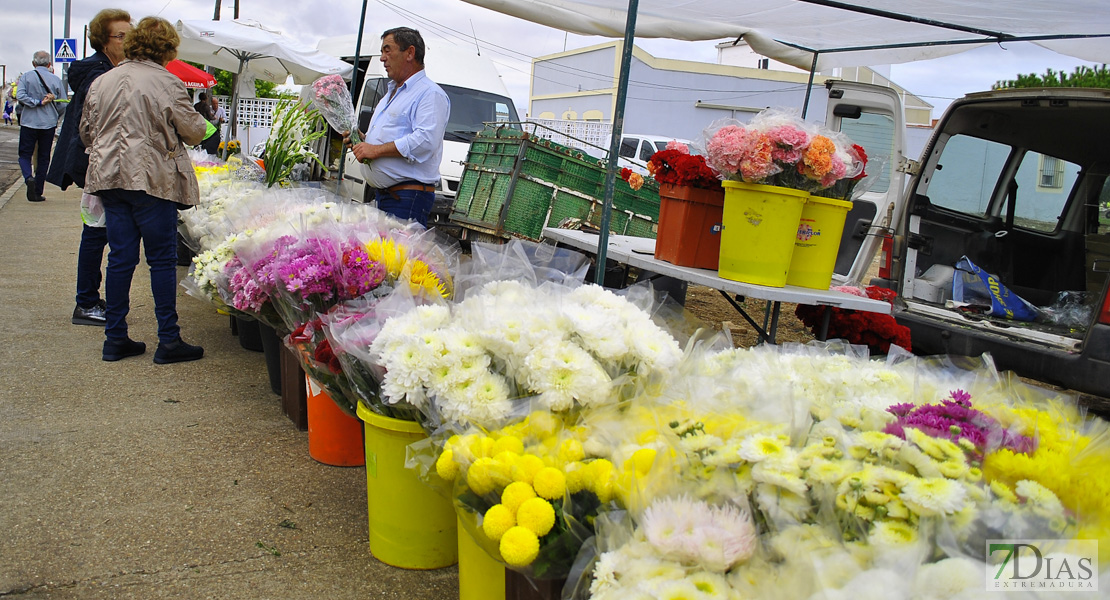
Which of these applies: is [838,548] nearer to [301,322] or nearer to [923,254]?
[301,322]

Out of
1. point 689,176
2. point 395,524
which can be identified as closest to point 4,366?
point 395,524

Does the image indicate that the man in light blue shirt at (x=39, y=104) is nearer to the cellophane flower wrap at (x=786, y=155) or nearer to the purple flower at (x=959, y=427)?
the cellophane flower wrap at (x=786, y=155)

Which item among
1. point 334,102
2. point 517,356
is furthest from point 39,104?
point 517,356

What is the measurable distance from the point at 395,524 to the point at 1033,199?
18.3 ft

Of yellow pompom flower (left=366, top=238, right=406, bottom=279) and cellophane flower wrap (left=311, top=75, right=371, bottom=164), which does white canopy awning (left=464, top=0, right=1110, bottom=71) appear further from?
yellow pompom flower (left=366, top=238, right=406, bottom=279)

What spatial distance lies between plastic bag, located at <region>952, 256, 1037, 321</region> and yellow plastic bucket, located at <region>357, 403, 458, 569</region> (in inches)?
166

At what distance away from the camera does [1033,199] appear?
5.81 meters

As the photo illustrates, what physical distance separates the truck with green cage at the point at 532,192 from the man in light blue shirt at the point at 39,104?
7.12 meters

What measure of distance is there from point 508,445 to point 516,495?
0.17 metres

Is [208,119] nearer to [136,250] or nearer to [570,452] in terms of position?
[136,250]

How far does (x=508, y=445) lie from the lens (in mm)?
1707

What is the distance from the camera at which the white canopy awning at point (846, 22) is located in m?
4.63

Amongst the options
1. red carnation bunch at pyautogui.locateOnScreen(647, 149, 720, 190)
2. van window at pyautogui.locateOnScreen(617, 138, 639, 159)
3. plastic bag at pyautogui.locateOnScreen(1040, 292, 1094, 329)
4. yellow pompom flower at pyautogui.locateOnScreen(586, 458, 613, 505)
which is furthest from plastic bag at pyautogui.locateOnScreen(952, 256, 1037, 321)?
van window at pyautogui.locateOnScreen(617, 138, 639, 159)

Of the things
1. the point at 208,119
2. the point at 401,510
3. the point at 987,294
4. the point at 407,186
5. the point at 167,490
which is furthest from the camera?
the point at 208,119
